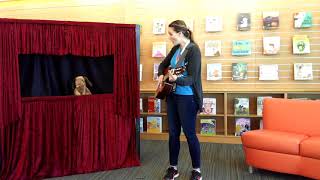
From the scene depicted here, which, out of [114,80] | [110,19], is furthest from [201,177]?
[110,19]

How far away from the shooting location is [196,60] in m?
3.03

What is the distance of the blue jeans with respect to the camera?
3061 millimetres

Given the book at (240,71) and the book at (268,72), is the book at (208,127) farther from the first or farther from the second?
the book at (268,72)

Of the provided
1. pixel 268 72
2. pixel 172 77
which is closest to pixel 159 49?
pixel 268 72

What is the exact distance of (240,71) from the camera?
16.4 ft

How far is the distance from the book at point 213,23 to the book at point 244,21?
0.29m

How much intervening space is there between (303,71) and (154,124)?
8.07ft

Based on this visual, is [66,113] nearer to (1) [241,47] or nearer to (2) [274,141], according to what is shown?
(2) [274,141]

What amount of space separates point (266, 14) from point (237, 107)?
1483 mm

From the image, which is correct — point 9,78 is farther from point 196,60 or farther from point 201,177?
point 201,177

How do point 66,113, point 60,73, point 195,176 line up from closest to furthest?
point 195,176, point 66,113, point 60,73

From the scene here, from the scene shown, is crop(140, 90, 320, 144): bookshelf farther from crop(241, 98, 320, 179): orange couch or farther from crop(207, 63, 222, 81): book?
crop(241, 98, 320, 179): orange couch

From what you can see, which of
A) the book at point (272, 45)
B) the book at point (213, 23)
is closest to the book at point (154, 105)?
the book at point (213, 23)

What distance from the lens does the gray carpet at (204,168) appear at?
346 centimetres
